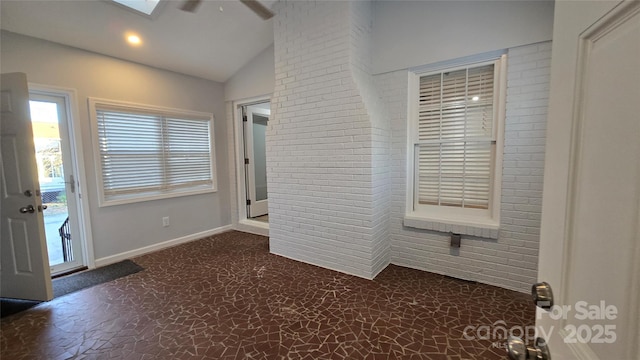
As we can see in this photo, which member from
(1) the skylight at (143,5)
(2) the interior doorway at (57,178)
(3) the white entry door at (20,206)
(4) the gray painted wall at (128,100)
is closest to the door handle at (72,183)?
(2) the interior doorway at (57,178)

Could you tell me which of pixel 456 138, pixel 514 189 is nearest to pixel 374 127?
pixel 456 138

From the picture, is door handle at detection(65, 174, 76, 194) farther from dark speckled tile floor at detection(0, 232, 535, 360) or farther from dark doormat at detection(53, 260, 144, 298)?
dark speckled tile floor at detection(0, 232, 535, 360)

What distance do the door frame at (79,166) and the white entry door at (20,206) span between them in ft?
2.10

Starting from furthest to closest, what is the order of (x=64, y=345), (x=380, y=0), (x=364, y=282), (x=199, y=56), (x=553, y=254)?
1. (x=199, y=56)
2. (x=380, y=0)
3. (x=364, y=282)
4. (x=64, y=345)
5. (x=553, y=254)

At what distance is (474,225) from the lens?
2627 millimetres

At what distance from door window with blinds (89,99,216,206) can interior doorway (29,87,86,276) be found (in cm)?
26

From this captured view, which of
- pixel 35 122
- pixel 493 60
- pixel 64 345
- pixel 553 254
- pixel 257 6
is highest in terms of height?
pixel 257 6

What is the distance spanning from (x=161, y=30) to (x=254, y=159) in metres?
2.51

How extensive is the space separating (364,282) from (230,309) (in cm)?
131

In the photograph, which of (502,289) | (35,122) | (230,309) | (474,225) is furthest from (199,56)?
(502,289)

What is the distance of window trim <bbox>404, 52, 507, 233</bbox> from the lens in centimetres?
248

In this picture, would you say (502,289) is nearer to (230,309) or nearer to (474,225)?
(474,225)

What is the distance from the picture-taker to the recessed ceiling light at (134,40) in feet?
10.0

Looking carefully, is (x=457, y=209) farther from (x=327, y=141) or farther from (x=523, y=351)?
(x=523, y=351)
